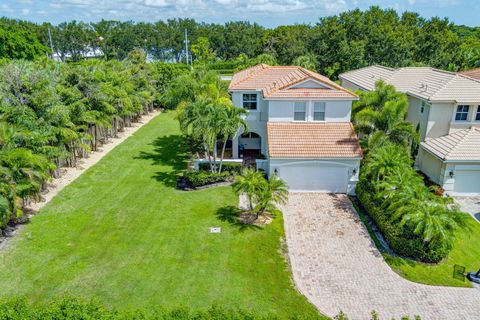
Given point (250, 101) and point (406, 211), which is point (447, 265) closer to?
point (406, 211)

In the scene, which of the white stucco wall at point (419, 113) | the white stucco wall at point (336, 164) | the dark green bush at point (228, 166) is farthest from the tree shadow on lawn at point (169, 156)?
the white stucco wall at point (419, 113)

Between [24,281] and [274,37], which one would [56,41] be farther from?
[24,281]

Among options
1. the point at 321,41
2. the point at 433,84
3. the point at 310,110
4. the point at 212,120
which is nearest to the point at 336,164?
the point at 310,110

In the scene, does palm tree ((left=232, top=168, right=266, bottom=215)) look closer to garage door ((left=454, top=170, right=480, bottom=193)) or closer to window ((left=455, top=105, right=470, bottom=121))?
garage door ((left=454, top=170, right=480, bottom=193))

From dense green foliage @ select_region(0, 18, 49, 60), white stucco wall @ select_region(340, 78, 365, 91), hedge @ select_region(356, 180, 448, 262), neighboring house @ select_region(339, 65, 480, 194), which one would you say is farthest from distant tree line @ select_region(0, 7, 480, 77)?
hedge @ select_region(356, 180, 448, 262)

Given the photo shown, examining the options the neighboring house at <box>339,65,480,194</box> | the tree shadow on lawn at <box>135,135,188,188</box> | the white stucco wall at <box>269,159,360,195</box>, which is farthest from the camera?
the tree shadow on lawn at <box>135,135,188,188</box>

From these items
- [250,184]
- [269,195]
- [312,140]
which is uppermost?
[312,140]
